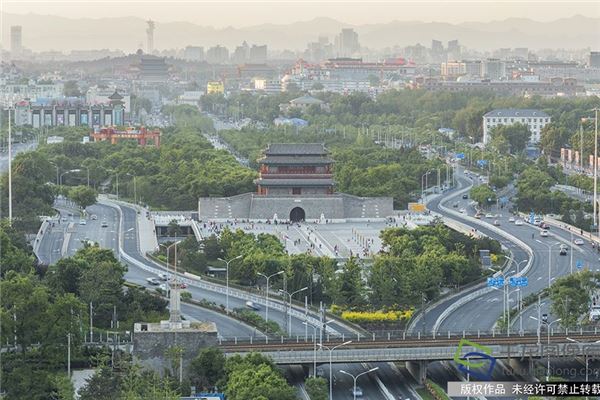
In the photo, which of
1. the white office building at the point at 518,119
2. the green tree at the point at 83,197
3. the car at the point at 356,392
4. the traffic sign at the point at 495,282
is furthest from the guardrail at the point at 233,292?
the white office building at the point at 518,119

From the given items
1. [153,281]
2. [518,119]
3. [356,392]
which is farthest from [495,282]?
[518,119]

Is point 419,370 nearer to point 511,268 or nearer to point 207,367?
point 207,367

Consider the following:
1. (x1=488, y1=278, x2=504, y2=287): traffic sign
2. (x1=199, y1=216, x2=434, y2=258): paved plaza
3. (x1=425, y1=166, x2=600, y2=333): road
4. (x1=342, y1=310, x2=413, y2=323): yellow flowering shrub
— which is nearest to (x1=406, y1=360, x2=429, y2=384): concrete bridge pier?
(x1=425, y1=166, x2=600, y2=333): road

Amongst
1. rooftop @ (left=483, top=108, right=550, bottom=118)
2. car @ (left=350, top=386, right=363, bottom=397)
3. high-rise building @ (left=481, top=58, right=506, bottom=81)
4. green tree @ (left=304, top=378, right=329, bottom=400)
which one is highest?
high-rise building @ (left=481, top=58, right=506, bottom=81)

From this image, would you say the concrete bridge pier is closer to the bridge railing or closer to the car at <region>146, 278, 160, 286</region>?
the bridge railing

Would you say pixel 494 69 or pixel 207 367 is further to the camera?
pixel 494 69

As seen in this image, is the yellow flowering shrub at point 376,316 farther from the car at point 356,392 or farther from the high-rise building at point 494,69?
the high-rise building at point 494,69
